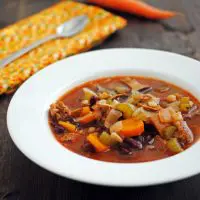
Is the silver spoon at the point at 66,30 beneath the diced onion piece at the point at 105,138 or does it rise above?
beneath

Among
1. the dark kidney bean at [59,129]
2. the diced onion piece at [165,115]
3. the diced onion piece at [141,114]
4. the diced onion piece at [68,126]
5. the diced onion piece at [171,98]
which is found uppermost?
the diced onion piece at [141,114]

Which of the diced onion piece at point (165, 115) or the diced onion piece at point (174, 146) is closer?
the diced onion piece at point (174, 146)

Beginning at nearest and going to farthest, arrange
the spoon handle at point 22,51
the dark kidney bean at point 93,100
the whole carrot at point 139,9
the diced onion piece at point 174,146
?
1. the diced onion piece at point 174,146
2. the dark kidney bean at point 93,100
3. the spoon handle at point 22,51
4. the whole carrot at point 139,9

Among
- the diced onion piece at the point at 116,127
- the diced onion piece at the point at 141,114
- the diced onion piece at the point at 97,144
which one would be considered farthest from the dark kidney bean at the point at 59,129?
the diced onion piece at the point at 141,114

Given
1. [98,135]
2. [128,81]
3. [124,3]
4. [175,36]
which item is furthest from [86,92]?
[124,3]

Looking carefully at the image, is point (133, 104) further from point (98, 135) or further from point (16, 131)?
point (16, 131)

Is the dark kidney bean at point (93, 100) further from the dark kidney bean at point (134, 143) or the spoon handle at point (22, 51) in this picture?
the spoon handle at point (22, 51)
